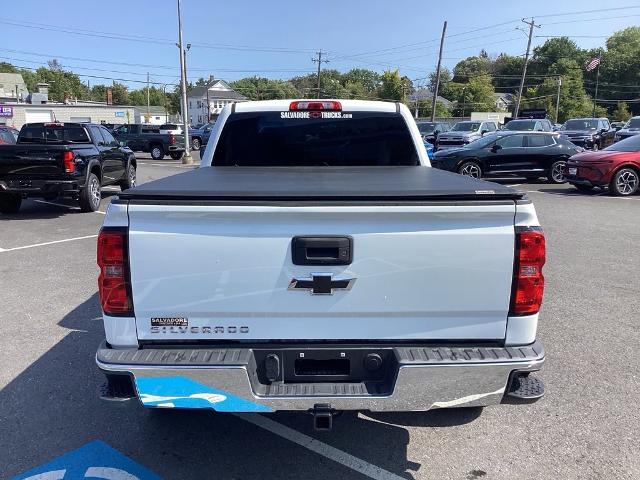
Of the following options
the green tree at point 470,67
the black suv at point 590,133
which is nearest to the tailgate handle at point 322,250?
the black suv at point 590,133

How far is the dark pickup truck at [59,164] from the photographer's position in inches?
412

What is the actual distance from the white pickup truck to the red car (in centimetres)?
1338

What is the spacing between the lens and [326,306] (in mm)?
2539

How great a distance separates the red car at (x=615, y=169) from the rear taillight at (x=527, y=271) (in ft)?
43.8

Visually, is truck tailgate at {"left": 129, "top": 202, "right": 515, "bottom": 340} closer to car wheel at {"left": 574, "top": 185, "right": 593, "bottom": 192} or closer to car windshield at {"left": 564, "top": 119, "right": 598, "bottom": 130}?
car wheel at {"left": 574, "top": 185, "right": 593, "bottom": 192}

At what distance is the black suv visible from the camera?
2695 centimetres

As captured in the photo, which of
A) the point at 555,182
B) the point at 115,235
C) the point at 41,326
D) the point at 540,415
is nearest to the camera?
the point at 115,235

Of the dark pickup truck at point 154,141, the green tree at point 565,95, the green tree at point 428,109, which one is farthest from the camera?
the green tree at point 565,95

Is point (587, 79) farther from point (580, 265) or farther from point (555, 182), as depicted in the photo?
point (580, 265)

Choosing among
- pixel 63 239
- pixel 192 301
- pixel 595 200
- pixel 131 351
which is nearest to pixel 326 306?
pixel 192 301

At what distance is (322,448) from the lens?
127 inches

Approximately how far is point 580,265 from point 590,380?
3794 mm

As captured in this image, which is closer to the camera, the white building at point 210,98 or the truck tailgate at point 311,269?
the truck tailgate at point 311,269

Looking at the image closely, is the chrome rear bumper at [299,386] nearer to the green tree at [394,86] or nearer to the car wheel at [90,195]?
the car wheel at [90,195]
